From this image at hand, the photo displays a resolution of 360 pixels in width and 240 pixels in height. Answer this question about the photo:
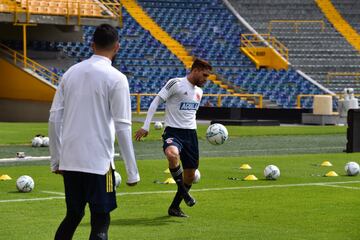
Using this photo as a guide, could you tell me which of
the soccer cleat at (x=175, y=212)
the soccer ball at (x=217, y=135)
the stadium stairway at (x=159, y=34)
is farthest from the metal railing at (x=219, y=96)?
the soccer cleat at (x=175, y=212)

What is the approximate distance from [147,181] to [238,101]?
30624mm

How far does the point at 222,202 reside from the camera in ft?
48.8

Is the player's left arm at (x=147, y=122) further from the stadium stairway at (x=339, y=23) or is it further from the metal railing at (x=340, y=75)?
the stadium stairway at (x=339, y=23)

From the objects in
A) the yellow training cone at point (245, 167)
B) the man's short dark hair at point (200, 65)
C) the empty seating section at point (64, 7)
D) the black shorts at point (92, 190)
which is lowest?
the yellow training cone at point (245, 167)

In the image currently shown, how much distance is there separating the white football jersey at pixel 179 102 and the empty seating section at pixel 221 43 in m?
35.2

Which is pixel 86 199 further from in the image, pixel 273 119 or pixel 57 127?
pixel 273 119

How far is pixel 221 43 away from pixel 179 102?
40369 millimetres

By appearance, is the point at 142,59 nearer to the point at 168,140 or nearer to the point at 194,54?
the point at 194,54

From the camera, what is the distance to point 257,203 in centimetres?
1477

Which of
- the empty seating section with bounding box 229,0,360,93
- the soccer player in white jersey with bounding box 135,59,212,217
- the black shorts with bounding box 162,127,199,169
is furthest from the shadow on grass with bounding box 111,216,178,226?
the empty seating section with bounding box 229,0,360,93

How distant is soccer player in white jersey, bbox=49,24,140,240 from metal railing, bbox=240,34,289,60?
45285 mm

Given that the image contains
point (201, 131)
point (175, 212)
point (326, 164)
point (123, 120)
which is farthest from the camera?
point (201, 131)

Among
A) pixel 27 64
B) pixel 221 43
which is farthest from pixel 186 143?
pixel 221 43

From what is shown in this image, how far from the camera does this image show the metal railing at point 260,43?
5356cm
